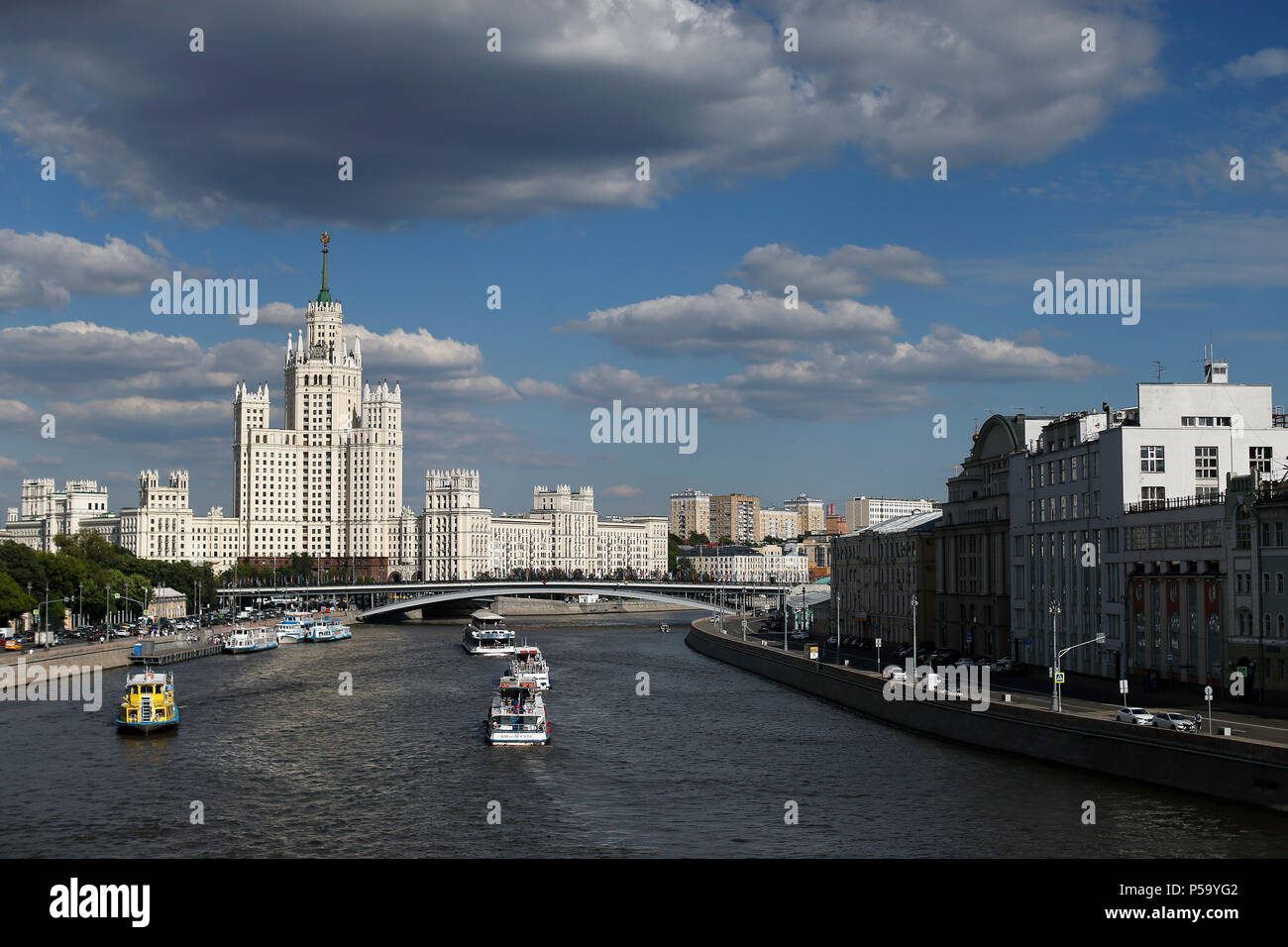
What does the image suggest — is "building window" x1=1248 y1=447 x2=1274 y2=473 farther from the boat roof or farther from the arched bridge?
the arched bridge

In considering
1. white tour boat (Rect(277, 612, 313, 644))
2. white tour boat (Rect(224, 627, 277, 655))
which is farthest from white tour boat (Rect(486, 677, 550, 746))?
white tour boat (Rect(277, 612, 313, 644))

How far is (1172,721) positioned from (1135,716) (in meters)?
2.22

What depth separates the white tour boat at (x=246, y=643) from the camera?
409 feet

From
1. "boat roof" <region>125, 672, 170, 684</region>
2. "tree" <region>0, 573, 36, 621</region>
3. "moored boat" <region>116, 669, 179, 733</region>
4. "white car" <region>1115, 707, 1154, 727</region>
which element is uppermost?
"tree" <region>0, 573, 36, 621</region>

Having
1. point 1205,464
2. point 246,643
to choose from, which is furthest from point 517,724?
point 246,643

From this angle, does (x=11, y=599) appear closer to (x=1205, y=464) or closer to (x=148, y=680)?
(x=148, y=680)

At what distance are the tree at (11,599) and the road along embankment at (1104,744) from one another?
77893 millimetres

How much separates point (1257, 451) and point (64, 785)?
188 feet

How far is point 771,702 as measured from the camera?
7812 cm

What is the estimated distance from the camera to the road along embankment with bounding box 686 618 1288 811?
134ft

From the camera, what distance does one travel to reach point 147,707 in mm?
63875

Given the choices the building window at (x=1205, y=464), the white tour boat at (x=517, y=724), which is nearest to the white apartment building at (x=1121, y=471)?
the building window at (x=1205, y=464)

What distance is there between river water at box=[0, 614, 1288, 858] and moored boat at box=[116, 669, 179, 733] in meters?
1.01
